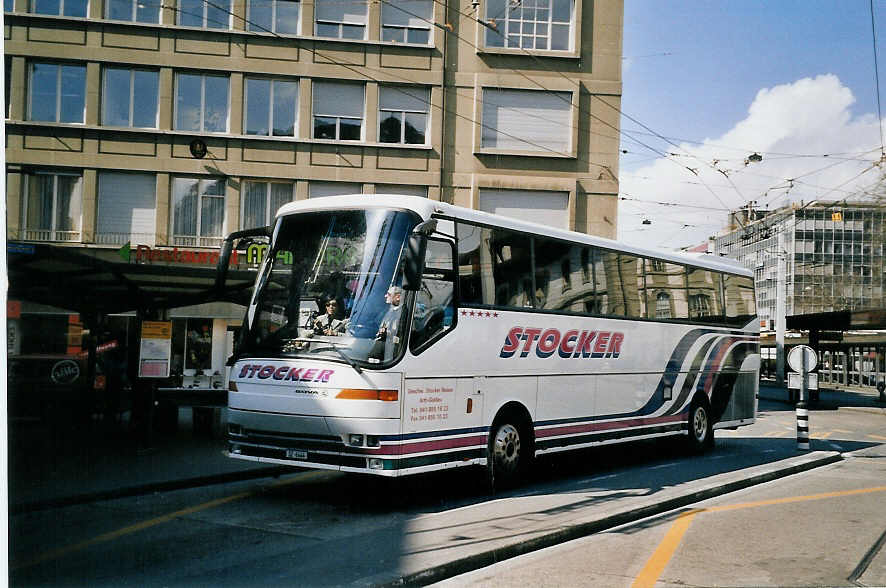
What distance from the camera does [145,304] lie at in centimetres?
1662

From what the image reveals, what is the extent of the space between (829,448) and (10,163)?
2472 cm

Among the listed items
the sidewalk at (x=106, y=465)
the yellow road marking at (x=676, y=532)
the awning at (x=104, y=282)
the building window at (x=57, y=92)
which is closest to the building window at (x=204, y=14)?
the building window at (x=57, y=92)

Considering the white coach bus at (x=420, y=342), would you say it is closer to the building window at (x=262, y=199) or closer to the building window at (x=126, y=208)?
the building window at (x=262, y=199)

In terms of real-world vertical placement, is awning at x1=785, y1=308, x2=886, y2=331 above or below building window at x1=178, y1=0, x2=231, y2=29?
below

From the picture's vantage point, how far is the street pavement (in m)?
7.84

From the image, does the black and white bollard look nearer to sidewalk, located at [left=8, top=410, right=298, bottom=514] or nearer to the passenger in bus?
sidewalk, located at [left=8, top=410, right=298, bottom=514]

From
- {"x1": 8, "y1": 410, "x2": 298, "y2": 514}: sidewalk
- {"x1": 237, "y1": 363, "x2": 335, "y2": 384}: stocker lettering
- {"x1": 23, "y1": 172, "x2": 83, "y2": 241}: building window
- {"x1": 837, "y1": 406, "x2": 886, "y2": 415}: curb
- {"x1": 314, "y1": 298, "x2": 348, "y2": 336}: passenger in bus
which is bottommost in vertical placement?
{"x1": 837, "y1": 406, "x2": 886, "y2": 415}: curb

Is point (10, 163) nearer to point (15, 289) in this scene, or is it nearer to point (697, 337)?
point (15, 289)

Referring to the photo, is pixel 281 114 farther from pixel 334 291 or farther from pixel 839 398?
pixel 839 398

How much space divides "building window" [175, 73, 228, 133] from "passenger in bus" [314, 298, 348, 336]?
18895 mm

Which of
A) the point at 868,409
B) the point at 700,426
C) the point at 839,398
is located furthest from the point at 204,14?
the point at 839,398

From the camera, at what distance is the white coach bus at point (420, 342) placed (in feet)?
32.6

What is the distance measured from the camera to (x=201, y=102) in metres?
27.4

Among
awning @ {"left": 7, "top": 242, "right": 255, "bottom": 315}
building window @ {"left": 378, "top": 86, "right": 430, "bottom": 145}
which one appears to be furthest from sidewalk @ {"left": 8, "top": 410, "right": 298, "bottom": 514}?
building window @ {"left": 378, "top": 86, "right": 430, "bottom": 145}
